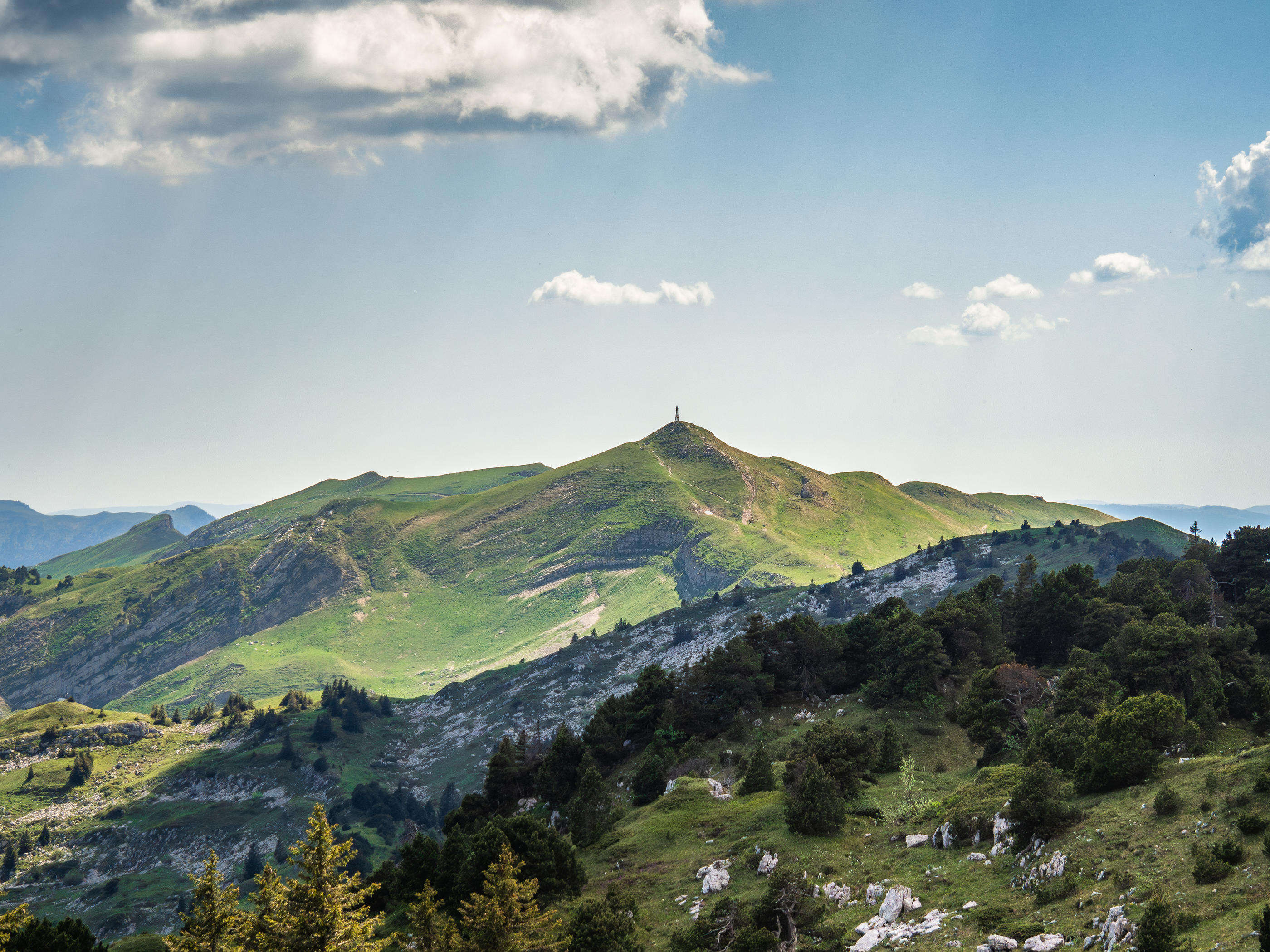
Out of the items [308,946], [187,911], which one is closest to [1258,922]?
[308,946]

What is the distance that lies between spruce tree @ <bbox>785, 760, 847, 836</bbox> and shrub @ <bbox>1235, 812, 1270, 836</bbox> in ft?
103

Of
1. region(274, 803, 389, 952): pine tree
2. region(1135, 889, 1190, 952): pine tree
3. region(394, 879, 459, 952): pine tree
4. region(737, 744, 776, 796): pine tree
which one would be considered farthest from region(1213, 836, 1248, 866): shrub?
region(737, 744, 776, 796): pine tree

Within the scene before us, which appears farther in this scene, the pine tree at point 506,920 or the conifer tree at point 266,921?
the pine tree at point 506,920

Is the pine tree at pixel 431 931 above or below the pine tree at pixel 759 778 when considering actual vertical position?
above

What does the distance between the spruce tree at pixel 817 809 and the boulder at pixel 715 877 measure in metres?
7.10

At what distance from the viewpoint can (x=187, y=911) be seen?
155 metres

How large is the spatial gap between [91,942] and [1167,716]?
85514mm

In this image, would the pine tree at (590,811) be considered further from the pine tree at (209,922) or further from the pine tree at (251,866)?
the pine tree at (251,866)

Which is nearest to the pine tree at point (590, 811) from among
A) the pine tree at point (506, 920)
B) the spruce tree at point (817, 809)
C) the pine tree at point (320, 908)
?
the spruce tree at point (817, 809)

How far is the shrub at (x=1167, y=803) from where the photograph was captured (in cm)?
5259

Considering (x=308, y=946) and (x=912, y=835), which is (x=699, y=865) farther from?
(x=308, y=946)

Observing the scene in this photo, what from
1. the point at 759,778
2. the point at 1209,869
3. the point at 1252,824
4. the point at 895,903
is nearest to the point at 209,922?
the point at 895,903

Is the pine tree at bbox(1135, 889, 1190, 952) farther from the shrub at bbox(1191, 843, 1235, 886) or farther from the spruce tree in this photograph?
the spruce tree

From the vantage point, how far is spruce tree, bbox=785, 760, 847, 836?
70375 mm
